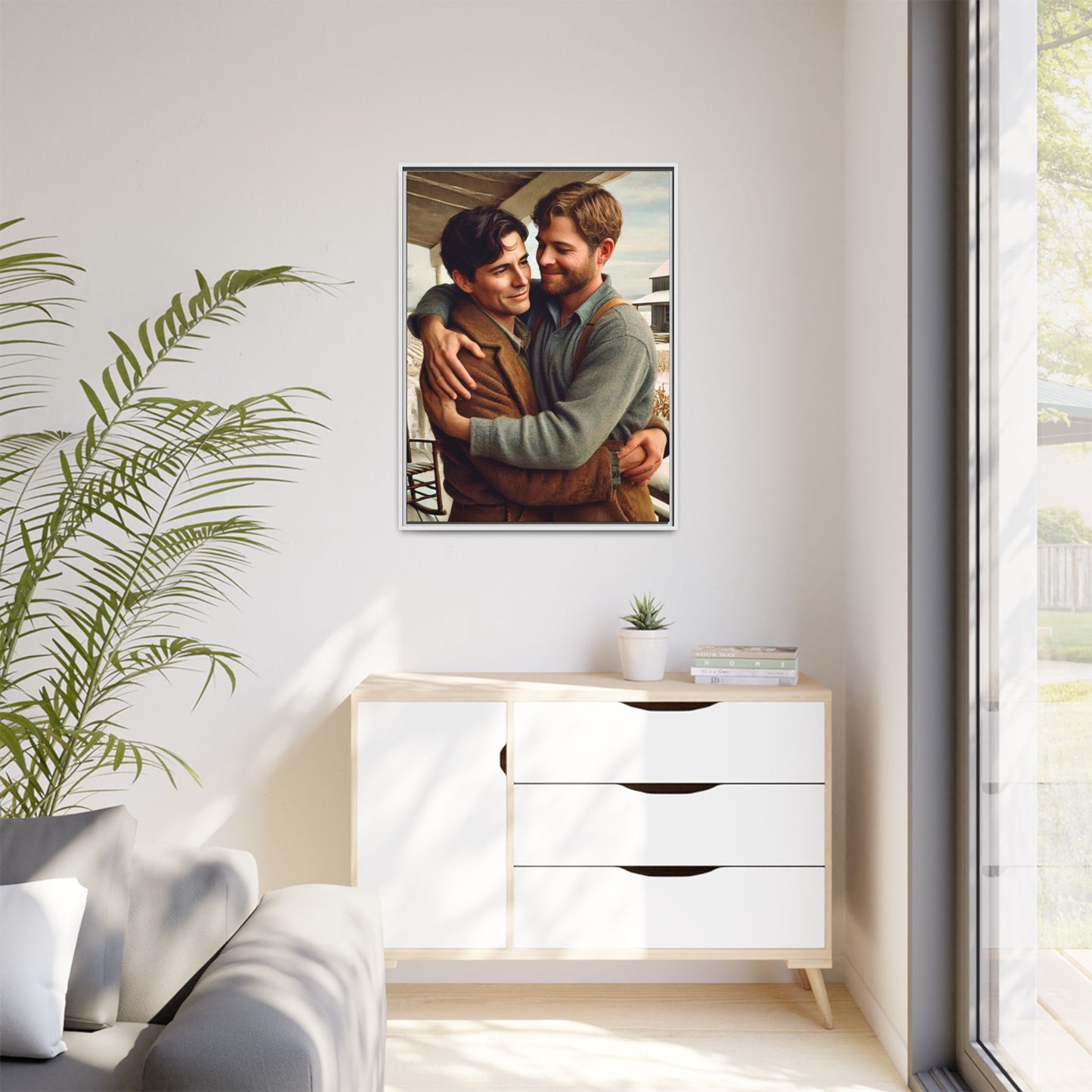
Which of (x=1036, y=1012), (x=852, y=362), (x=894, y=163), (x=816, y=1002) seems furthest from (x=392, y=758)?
(x=894, y=163)

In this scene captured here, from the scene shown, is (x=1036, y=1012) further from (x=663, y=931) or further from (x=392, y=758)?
(x=392, y=758)

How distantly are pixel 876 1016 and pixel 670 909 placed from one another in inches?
22.4

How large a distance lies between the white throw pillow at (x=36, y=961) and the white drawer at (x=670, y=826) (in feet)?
3.41

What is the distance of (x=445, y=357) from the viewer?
2.68 metres

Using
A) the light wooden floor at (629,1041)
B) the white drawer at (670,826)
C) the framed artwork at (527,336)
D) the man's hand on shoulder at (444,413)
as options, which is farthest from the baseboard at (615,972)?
the man's hand on shoulder at (444,413)

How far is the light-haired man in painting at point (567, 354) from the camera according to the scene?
105 inches

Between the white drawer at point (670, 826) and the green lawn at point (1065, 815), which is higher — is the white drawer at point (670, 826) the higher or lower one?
the lower one

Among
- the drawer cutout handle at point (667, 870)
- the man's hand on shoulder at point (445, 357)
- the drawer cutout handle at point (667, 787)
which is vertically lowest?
the drawer cutout handle at point (667, 870)

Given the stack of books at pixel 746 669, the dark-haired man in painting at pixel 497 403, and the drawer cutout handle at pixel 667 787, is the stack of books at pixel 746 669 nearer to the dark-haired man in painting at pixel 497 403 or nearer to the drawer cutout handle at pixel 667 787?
the drawer cutout handle at pixel 667 787

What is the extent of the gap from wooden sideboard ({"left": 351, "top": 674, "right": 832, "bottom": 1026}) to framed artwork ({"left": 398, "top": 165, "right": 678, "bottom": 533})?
1.99 feet

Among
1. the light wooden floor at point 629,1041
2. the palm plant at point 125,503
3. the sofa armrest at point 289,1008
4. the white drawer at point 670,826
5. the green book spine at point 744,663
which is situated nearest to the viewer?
the sofa armrest at point 289,1008

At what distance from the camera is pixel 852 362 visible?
2617mm

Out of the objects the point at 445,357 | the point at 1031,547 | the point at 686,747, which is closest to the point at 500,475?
the point at 445,357

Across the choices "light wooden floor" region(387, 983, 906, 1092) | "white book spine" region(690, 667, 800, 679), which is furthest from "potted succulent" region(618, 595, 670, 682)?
"light wooden floor" region(387, 983, 906, 1092)
